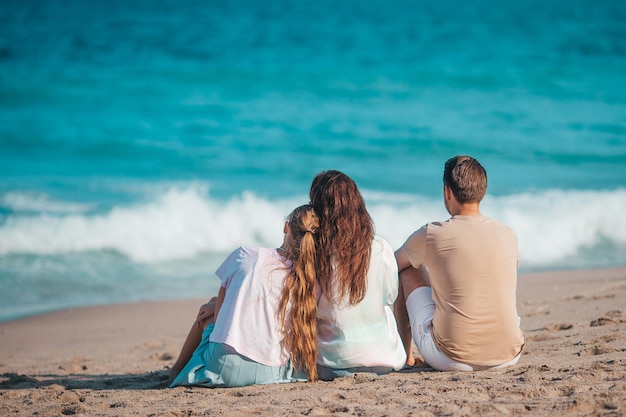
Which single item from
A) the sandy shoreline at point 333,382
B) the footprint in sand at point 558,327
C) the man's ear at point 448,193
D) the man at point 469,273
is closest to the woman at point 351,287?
the sandy shoreline at point 333,382

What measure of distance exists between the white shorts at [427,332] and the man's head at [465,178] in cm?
56

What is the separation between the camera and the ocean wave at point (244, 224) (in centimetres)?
899

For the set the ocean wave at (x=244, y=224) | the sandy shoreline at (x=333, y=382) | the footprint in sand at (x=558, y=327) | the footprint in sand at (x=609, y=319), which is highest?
the ocean wave at (x=244, y=224)

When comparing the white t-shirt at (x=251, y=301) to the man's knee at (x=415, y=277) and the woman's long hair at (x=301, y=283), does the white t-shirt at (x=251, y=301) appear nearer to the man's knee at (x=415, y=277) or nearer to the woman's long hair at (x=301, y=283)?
the woman's long hair at (x=301, y=283)

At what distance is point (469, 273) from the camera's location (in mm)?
3549

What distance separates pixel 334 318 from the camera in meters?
3.69

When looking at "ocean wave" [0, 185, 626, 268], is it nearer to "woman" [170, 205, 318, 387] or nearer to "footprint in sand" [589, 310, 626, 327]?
"footprint in sand" [589, 310, 626, 327]

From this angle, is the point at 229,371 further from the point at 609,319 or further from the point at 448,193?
the point at 609,319

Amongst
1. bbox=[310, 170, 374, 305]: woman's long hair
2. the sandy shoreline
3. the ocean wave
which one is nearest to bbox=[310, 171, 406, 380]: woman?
bbox=[310, 170, 374, 305]: woman's long hair

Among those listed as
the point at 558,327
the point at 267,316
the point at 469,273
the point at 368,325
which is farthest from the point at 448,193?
the point at 558,327

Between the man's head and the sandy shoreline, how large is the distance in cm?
85

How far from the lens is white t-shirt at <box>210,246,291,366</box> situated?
144 inches

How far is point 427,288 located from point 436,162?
10228 millimetres

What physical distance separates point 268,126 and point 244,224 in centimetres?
528
